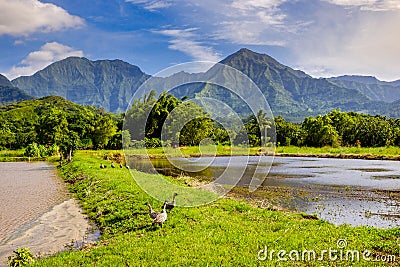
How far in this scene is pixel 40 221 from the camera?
14602 millimetres

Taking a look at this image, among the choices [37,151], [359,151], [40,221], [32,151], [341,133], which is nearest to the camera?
[40,221]

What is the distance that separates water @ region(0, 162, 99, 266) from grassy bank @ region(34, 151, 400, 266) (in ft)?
3.43

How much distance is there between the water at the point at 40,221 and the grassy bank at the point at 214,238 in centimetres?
105

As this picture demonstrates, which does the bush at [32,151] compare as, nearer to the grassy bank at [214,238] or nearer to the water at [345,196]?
the water at [345,196]

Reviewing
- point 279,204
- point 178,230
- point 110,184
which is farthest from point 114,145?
point 178,230

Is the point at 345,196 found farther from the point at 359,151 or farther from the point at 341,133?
the point at 341,133

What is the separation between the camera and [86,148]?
6906 centimetres

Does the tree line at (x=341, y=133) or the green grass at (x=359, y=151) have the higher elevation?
the tree line at (x=341, y=133)

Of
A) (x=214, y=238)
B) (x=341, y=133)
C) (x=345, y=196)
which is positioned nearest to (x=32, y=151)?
(x=345, y=196)

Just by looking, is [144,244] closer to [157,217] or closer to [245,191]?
[157,217]

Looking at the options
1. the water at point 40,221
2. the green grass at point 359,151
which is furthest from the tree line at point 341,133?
the water at point 40,221

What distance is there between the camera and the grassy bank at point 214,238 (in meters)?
8.38

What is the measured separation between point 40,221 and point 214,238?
29.0 ft

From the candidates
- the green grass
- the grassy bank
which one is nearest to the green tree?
the green grass
